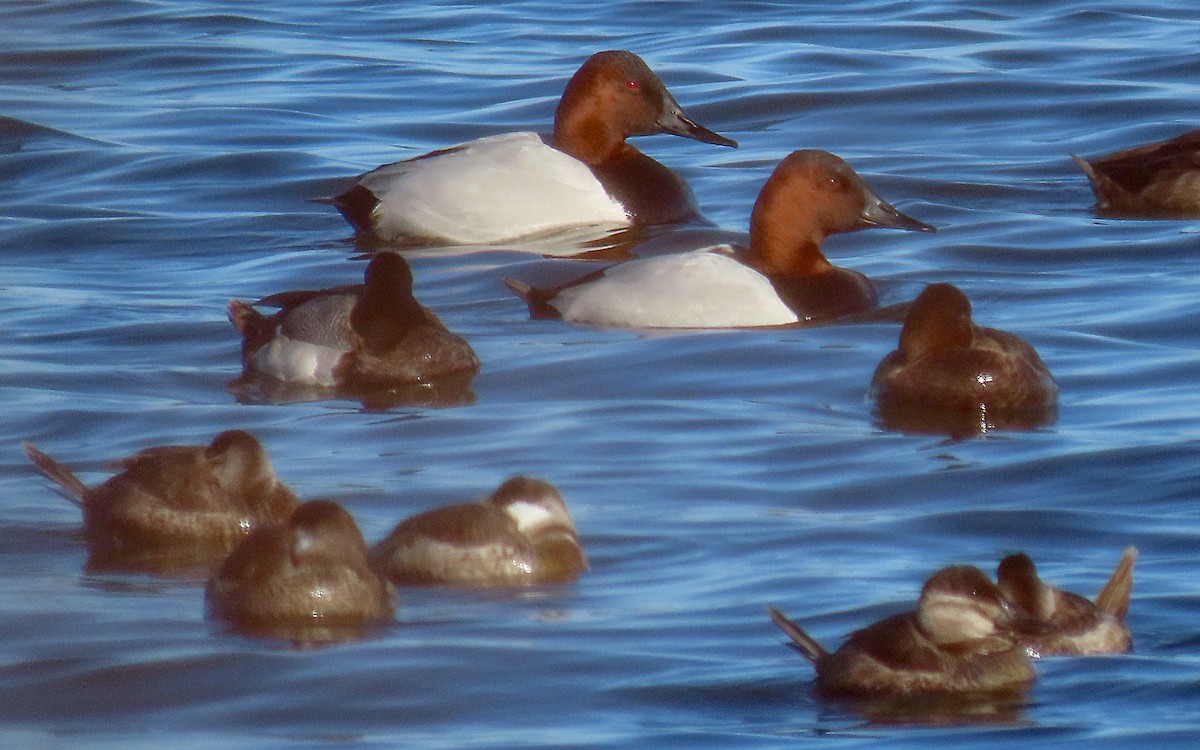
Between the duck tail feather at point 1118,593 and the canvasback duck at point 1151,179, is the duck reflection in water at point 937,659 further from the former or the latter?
the canvasback duck at point 1151,179

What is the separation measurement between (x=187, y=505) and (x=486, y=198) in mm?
6095

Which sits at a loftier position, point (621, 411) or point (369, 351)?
point (369, 351)

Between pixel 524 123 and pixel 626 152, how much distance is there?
3.24m

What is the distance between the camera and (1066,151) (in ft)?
51.3

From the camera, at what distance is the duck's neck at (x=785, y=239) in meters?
11.2

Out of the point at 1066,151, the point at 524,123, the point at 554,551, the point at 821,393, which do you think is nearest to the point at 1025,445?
the point at 821,393

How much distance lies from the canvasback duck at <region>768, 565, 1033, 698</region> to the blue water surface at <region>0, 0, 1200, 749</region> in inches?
4.1

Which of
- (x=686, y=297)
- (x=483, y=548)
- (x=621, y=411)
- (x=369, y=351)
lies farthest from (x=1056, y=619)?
(x=686, y=297)

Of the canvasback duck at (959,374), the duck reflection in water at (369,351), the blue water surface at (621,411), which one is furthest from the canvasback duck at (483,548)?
the duck reflection in water at (369,351)

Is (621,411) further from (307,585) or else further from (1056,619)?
(1056,619)

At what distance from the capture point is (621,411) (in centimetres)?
921

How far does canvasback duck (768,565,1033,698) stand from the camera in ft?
18.6

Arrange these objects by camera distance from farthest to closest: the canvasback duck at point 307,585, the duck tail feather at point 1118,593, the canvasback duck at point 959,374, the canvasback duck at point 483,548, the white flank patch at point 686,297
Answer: the white flank patch at point 686,297, the canvasback duck at point 959,374, the canvasback duck at point 483,548, the canvasback duck at point 307,585, the duck tail feather at point 1118,593

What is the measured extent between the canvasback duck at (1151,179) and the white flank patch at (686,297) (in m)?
3.50
